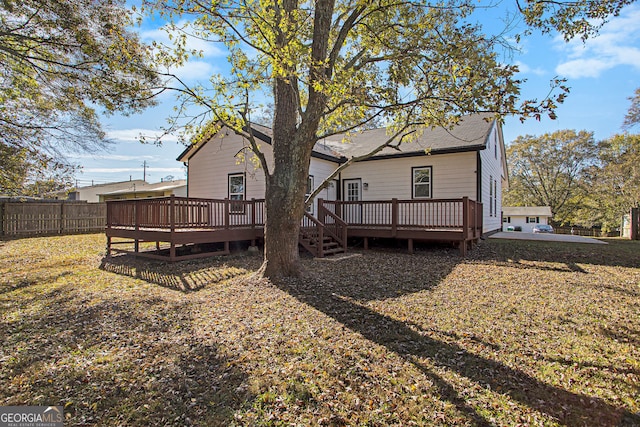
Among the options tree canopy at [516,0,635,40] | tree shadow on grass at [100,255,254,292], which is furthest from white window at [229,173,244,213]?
tree canopy at [516,0,635,40]

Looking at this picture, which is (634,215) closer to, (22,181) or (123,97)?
(123,97)

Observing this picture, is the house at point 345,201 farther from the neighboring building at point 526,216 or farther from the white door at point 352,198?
the neighboring building at point 526,216

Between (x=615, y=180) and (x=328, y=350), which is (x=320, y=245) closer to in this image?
(x=328, y=350)

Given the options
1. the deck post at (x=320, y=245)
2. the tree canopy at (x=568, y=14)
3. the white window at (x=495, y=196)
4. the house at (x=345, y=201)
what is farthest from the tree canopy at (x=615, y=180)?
the deck post at (x=320, y=245)

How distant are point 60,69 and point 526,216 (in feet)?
165

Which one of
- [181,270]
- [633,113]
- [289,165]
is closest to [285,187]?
[289,165]

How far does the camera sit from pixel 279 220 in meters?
6.14

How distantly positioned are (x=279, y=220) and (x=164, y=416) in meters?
3.99

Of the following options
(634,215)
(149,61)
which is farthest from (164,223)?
(634,215)

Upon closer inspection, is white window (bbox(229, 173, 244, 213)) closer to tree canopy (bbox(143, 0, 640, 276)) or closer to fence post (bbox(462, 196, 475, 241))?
tree canopy (bbox(143, 0, 640, 276))

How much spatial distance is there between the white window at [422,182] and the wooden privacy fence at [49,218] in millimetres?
17834

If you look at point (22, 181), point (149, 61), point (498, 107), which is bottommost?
point (22, 181)

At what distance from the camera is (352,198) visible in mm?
13789

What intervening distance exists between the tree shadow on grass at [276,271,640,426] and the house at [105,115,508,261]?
474 centimetres
